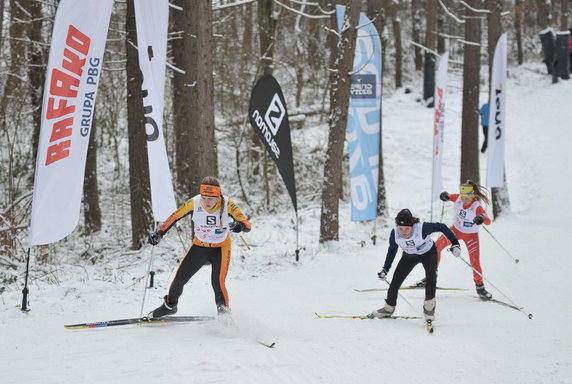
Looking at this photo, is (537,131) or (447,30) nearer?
(537,131)

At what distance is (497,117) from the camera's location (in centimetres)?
1305

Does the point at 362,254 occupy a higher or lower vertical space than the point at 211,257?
lower

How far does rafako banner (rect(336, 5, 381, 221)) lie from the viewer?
1112 cm

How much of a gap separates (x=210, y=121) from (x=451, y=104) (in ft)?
61.4

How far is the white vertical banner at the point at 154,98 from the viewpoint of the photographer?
24.7 ft

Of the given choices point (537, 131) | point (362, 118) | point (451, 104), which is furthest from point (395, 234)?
point (451, 104)

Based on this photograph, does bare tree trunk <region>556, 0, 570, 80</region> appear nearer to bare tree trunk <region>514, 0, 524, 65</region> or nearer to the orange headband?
bare tree trunk <region>514, 0, 524, 65</region>

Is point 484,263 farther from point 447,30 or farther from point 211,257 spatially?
point 447,30

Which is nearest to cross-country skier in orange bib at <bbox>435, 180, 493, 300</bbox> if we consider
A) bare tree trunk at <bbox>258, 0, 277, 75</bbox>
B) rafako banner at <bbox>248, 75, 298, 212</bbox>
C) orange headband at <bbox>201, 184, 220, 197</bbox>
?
rafako banner at <bbox>248, 75, 298, 212</bbox>

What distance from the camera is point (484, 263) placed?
34.8ft

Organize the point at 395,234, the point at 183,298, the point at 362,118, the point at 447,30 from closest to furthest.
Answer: the point at 395,234
the point at 183,298
the point at 362,118
the point at 447,30

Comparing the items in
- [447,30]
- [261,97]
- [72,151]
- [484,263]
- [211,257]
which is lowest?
[484,263]

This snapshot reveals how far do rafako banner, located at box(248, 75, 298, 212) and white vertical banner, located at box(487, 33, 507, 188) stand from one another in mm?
5488

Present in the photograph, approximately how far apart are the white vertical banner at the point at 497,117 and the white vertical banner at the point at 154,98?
817 cm
